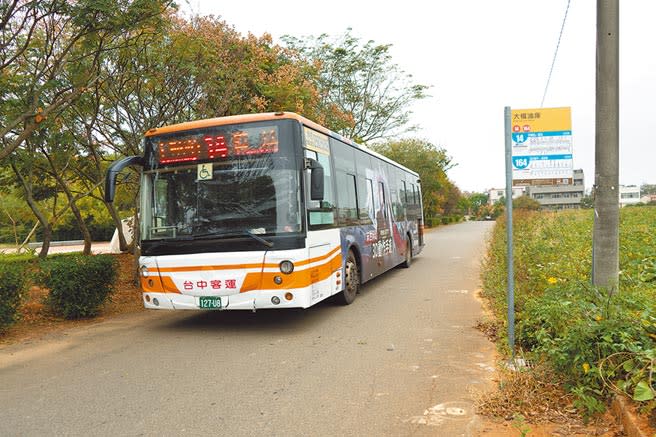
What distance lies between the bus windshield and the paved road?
151 cm

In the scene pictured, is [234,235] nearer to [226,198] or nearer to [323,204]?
[226,198]

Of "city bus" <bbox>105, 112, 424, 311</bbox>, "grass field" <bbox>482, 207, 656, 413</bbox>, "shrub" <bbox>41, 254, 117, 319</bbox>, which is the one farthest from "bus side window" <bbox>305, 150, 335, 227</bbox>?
"shrub" <bbox>41, 254, 117, 319</bbox>

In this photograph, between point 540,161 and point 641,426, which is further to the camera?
point 540,161

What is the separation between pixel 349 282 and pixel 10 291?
17.2 feet

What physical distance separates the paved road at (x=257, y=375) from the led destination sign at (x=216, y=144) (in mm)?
2549

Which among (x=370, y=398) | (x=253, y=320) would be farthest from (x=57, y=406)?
(x=253, y=320)

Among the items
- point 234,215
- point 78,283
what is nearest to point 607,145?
point 234,215

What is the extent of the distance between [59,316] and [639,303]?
8429 millimetres

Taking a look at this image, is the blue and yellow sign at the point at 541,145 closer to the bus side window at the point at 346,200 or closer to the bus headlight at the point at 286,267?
the bus headlight at the point at 286,267

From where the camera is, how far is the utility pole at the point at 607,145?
5500 mm

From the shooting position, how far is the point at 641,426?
327 centimetres

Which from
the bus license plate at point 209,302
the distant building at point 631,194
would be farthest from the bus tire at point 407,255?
the distant building at point 631,194

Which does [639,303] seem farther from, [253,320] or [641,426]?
[253,320]

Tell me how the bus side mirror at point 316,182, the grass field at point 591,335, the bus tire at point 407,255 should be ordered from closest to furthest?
the grass field at point 591,335
the bus side mirror at point 316,182
the bus tire at point 407,255
